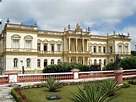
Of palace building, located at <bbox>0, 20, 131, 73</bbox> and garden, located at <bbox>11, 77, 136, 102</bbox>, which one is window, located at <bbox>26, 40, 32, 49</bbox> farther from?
garden, located at <bbox>11, 77, 136, 102</bbox>

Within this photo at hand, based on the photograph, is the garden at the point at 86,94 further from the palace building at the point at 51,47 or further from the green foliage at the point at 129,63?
the palace building at the point at 51,47

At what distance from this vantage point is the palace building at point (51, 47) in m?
41.0

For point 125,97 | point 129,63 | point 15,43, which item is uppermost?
point 15,43

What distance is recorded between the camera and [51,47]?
4844 centimetres

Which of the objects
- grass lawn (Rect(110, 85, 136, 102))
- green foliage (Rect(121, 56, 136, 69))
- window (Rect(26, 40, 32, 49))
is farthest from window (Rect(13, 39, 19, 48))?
grass lawn (Rect(110, 85, 136, 102))

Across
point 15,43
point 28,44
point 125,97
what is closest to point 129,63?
point 125,97

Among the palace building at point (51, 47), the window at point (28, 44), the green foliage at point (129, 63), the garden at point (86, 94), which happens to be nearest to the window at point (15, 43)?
the palace building at point (51, 47)

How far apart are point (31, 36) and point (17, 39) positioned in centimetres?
296

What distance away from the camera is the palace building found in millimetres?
40969

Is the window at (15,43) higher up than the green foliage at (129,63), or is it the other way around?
the window at (15,43)

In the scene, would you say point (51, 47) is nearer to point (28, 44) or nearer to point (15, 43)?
point (28, 44)

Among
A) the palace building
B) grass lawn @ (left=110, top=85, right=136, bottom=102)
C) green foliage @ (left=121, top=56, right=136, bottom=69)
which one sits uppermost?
the palace building

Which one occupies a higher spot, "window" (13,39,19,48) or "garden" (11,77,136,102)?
"window" (13,39,19,48)

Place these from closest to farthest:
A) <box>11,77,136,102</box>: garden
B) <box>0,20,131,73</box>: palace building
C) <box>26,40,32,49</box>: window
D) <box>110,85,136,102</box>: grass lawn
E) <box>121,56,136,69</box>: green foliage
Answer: <box>11,77,136,102</box>: garden, <box>110,85,136,102</box>: grass lawn, <box>121,56,136,69</box>: green foliage, <box>0,20,131,73</box>: palace building, <box>26,40,32,49</box>: window
